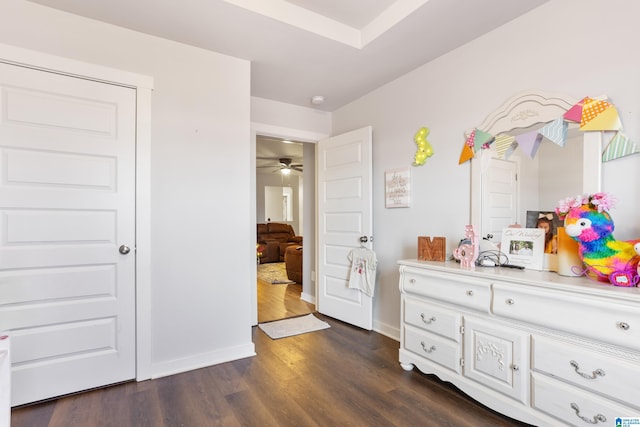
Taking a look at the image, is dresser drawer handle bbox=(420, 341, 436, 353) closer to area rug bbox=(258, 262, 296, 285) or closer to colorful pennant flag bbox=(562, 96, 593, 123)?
colorful pennant flag bbox=(562, 96, 593, 123)

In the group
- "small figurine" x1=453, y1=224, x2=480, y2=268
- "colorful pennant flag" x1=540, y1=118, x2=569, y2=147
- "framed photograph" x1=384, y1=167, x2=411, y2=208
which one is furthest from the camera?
"framed photograph" x1=384, y1=167, x2=411, y2=208

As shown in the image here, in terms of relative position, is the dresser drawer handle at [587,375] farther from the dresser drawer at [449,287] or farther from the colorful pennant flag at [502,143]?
the colorful pennant flag at [502,143]

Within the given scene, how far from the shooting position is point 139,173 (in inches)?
87.8

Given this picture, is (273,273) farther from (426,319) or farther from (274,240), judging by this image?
(426,319)

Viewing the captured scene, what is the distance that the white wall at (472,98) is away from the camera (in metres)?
1.66

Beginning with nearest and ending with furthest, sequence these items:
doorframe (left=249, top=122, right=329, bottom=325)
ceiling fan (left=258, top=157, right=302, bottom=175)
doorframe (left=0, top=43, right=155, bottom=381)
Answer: doorframe (left=0, top=43, right=155, bottom=381) < doorframe (left=249, top=122, right=329, bottom=325) < ceiling fan (left=258, top=157, right=302, bottom=175)

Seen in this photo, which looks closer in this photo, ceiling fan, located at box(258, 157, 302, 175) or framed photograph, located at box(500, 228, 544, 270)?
framed photograph, located at box(500, 228, 544, 270)

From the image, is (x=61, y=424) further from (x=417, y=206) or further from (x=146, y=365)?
(x=417, y=206)

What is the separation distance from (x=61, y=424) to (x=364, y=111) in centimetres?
341

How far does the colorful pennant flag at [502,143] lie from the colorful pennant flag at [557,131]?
0.21 metres

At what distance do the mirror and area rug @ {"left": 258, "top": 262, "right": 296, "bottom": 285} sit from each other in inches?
151

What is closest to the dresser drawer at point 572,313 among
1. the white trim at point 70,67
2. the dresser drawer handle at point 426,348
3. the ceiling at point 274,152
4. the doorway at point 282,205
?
the dresser drawer handle at point 426,348

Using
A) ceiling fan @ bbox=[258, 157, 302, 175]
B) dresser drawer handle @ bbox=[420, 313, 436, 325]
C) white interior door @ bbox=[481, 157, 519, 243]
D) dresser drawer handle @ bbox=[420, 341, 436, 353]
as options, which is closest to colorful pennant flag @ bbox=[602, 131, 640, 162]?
white interior door @ bbox=[481, 157, 519, 243]

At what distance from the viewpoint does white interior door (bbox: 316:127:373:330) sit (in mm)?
3223
